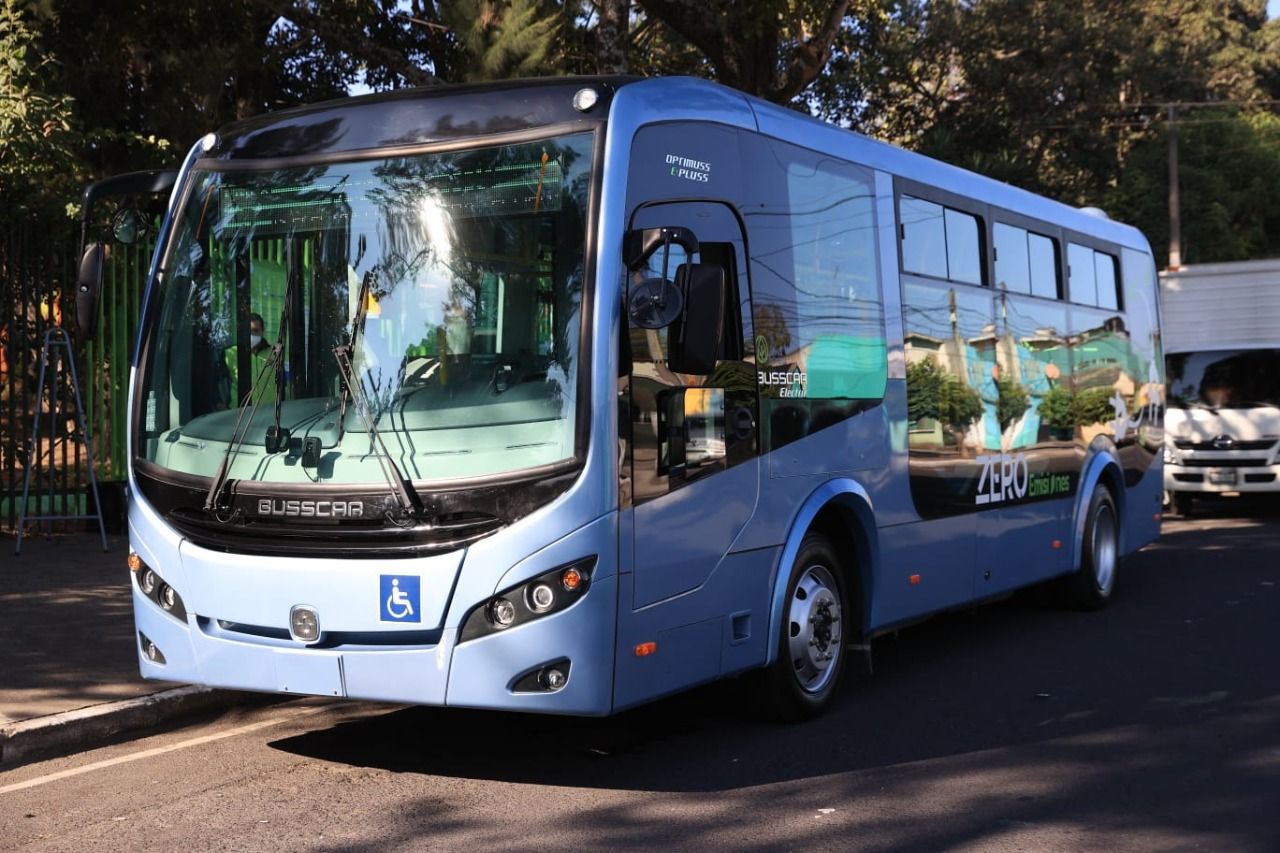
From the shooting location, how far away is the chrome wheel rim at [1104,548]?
11.4m

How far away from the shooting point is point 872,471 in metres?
7.90

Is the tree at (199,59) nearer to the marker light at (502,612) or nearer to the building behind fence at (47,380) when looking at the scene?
the building behind fence at (47,380)

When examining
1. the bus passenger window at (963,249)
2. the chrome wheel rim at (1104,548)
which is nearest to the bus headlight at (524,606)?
the bus passenger window at (963,249)

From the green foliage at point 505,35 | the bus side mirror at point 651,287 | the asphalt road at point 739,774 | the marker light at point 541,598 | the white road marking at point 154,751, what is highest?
the green foliage at point 505,35

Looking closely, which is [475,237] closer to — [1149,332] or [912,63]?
[1149,332]

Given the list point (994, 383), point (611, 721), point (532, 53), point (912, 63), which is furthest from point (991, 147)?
point (611, 721)

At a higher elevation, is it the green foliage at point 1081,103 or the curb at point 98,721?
the green foliage at point 1081,103

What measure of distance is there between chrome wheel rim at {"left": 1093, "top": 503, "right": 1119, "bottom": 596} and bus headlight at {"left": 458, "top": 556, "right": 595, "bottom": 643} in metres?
6.63

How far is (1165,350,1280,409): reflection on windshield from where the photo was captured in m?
18.6

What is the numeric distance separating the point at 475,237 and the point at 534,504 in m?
1.13

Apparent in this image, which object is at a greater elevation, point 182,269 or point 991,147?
point 991,147

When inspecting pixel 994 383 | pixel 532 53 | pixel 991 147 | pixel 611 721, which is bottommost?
pixel 611 721

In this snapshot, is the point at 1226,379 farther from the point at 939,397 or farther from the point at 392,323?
the point at 392,323

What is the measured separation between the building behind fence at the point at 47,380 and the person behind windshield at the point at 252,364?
7.35m
